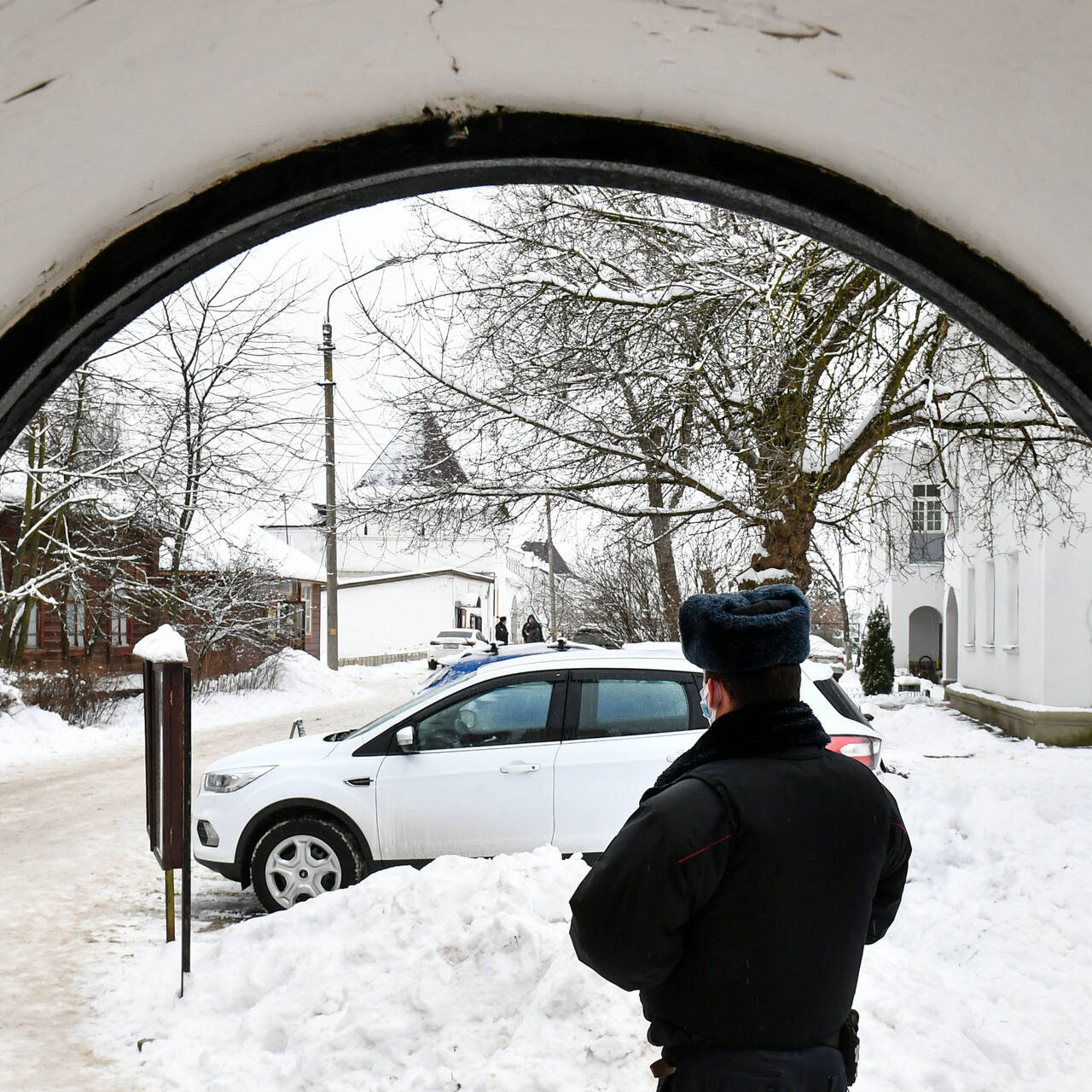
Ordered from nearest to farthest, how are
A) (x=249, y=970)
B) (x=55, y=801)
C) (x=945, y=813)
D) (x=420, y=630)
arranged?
(x=249, y=970)
(x=945, y=813)
(x=55, y=801)
(x=420, y=630)

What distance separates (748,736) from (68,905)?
6978 millimetres

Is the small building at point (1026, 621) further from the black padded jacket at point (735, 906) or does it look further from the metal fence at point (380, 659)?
the metal fence at point (380, 659)

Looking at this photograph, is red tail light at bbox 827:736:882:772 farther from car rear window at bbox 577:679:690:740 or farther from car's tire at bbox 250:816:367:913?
car's tire at bbox 250:816:367:913

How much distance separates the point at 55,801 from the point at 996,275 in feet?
40.9

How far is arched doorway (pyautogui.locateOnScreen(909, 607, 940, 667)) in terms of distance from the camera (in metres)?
35.1

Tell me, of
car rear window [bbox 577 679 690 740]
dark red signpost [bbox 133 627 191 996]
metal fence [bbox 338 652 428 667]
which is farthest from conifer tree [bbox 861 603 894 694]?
metal fence [bbox 338 652 428 667]

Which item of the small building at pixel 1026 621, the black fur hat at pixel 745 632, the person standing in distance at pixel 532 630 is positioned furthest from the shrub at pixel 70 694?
the black fur hat at pixel 745 632

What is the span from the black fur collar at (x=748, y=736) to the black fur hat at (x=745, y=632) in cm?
10

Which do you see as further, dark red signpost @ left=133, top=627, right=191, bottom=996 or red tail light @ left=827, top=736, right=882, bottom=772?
red tail light @ left=827, top=736, right=882, bottom=772

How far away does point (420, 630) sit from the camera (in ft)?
178

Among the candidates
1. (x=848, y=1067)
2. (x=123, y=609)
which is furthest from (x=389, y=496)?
(x=123, y=609)

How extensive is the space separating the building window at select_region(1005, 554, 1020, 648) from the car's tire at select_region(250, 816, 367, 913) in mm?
14163

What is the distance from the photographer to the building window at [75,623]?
22.7 metres

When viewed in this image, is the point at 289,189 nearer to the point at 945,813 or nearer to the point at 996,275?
the point at 996,275
